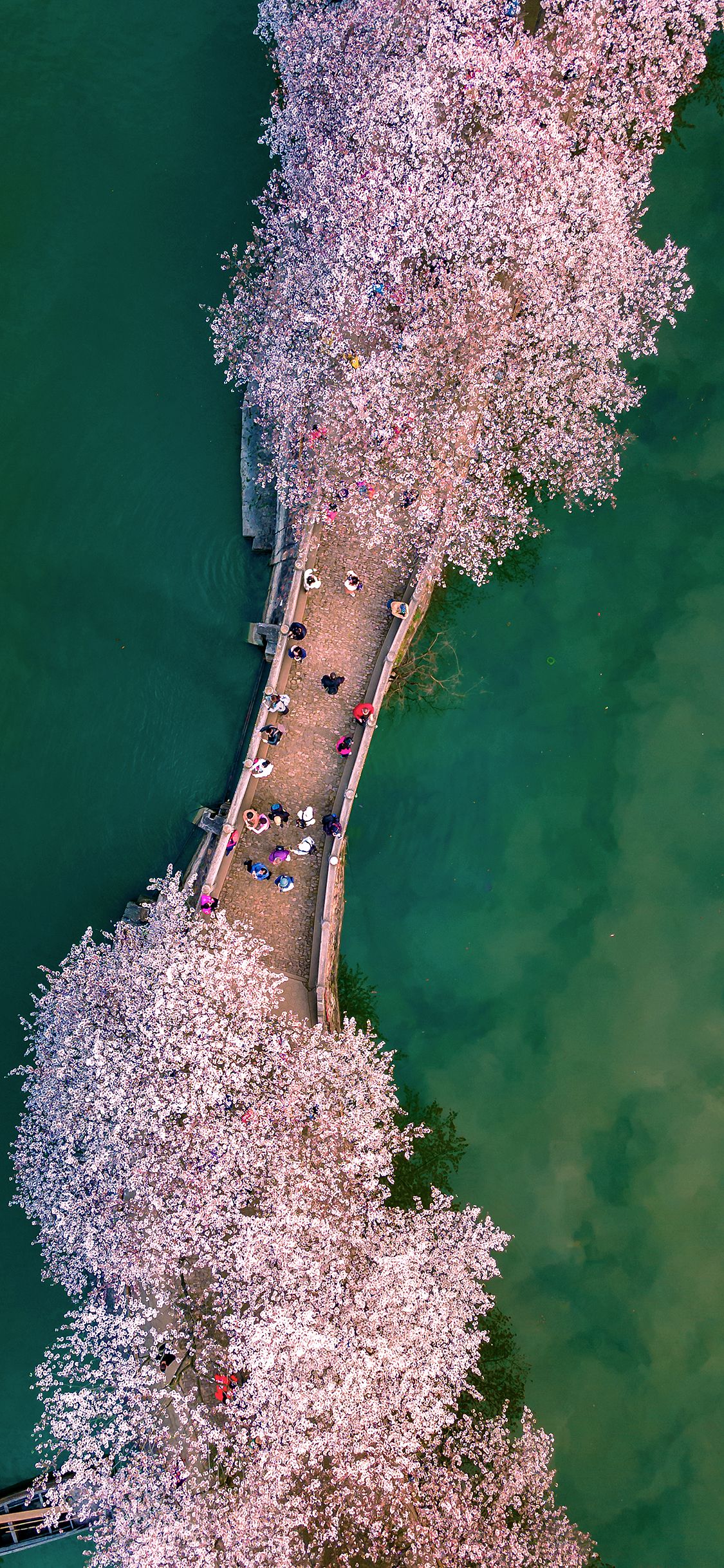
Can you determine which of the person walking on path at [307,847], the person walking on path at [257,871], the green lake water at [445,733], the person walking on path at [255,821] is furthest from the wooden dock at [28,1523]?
the person walking on path at [255,821]

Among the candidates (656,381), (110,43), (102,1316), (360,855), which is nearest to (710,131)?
(656,381)

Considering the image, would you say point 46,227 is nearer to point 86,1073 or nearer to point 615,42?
point 615,42

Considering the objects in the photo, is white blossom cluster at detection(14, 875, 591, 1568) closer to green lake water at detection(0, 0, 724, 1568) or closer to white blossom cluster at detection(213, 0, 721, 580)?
green lake water at detection(0, 0, 724, 1568)

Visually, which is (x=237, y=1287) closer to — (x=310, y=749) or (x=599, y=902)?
(x=310, y=749)

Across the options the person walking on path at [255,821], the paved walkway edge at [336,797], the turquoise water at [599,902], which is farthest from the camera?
the turquoise water at [599,902]

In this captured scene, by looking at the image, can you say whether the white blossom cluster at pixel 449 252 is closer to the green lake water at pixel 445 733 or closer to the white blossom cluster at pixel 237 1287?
the green lake water at pixel 445 733

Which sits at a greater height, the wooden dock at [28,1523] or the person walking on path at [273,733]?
the person walking on path at [273,733]
